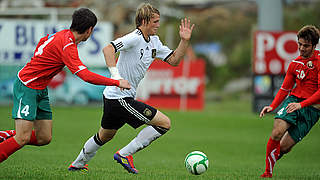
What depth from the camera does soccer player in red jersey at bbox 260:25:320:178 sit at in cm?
739

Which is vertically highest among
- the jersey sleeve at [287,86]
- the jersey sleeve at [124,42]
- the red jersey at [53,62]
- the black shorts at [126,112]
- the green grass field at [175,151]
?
the jersey sleeve at [124,42]

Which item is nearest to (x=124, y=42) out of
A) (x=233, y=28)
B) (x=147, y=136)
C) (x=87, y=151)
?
(x=147, y=136)

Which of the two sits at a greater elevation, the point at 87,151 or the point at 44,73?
the point at 44,73

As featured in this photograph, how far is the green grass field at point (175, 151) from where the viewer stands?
295 inches

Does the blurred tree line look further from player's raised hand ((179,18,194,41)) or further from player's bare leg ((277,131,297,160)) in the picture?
player's raised hand ((179,18,194,41))

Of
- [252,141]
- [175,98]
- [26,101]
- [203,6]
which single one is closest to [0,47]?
[175,98]

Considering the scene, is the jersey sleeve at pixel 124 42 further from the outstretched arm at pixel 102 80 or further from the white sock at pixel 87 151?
the white sock at pixel 87 151

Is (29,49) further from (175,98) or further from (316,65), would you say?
(316,65)

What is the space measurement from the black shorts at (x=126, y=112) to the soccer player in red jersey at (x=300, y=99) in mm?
1793

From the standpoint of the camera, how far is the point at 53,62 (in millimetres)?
6500

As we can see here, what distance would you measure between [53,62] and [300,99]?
3.68 meters

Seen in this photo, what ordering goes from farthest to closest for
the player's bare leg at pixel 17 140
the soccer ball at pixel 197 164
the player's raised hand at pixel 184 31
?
1. the player's raised hand at pixel 184 31
2. the soccer ball at pixel 197 164
3. the player's bare leg at pixel 17 140

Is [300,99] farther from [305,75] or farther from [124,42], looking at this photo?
[124,42]

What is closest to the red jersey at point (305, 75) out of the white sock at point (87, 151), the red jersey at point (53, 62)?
the white sock at point (87, 151)
